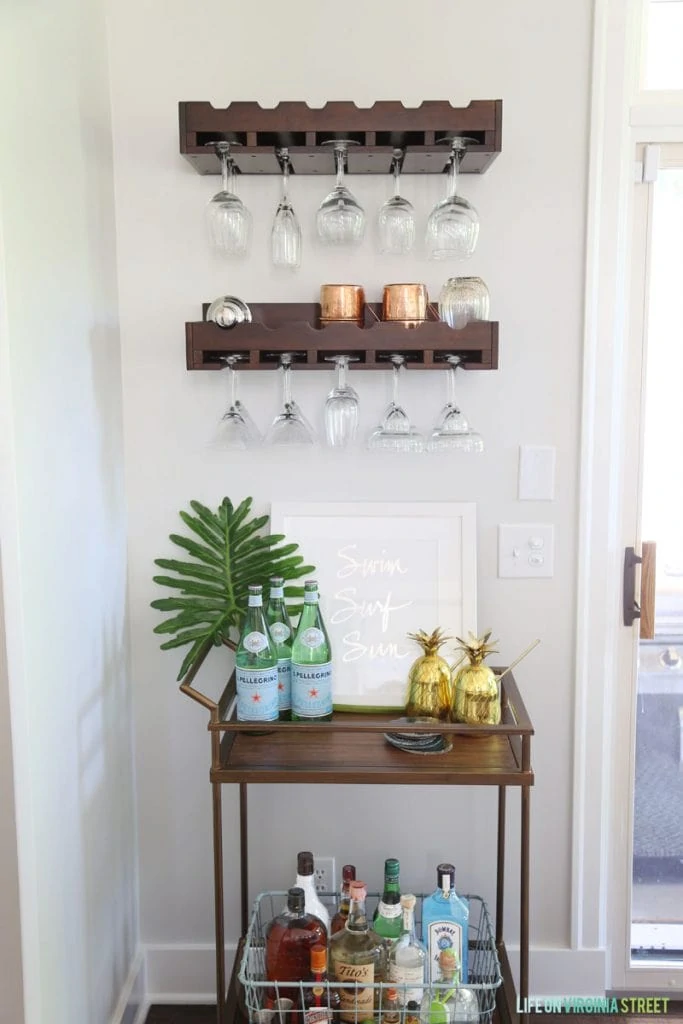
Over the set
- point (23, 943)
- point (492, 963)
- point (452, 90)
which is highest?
point (452, 90)

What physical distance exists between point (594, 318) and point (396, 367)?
45 cm

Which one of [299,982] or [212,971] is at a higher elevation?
[299,982]

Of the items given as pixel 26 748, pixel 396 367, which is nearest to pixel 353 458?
pixel 396 367

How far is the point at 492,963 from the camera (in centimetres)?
189

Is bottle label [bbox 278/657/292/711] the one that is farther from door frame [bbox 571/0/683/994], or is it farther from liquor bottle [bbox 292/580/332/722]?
door frame [bbox 571/0/683/994]

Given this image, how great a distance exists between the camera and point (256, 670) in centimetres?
174

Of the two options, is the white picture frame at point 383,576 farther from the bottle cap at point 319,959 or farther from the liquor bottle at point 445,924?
the bottle cap at point 319,959

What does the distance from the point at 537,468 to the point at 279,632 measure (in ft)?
2.20

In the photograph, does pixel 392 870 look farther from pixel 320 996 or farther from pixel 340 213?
pixel 340 213

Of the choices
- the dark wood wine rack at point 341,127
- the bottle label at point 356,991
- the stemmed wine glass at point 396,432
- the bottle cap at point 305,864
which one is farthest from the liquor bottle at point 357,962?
the dark wood wine rack at point 341,127

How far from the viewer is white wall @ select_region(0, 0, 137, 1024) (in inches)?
56.0

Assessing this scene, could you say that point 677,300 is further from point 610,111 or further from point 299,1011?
point 299,1011

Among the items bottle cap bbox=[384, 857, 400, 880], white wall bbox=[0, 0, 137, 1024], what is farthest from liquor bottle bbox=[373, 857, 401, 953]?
white wall bbox=[0, 0, 137, 1024]

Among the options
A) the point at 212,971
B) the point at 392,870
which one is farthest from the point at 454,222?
the point at 212,971
